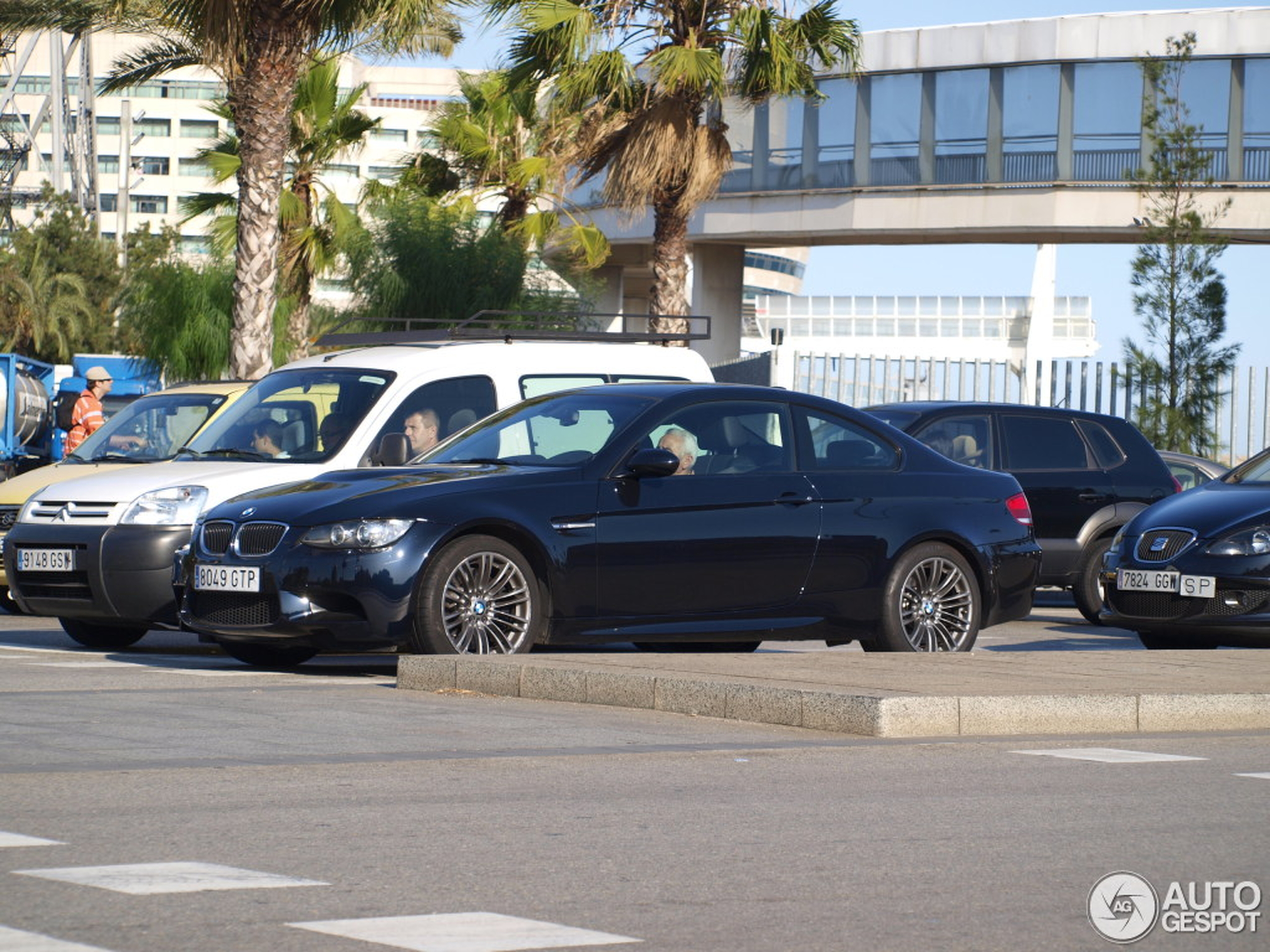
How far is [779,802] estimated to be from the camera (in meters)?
6.72

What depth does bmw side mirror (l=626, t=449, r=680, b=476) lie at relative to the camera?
422 inches

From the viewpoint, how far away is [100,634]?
13.1 metres

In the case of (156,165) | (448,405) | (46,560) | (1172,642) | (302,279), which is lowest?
(1172,642)

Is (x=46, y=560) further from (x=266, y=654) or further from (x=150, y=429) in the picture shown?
(x=150, y=429)

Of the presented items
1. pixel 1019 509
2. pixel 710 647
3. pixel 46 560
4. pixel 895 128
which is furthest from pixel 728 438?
pixel 895 128

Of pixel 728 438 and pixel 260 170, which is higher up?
pixel 260 170

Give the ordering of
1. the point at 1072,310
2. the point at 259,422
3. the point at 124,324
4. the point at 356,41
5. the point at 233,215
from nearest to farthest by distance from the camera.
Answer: the point at 259,422, the point at 356,41, the point at 233,215, the point at 124,324, the point at 1072,310

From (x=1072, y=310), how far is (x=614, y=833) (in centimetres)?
4662

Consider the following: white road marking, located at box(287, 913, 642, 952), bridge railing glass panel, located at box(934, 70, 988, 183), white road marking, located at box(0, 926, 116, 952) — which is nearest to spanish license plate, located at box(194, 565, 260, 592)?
white road marking, located at box(287, 913, 642, 952)

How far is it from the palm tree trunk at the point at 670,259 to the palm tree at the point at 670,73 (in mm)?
14

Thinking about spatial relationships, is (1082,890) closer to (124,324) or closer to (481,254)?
(481,254)

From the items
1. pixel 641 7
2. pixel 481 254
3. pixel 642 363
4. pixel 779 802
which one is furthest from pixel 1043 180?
pixel 779 802

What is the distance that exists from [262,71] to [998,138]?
60.3ft

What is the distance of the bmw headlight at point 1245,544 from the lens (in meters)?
12.4
